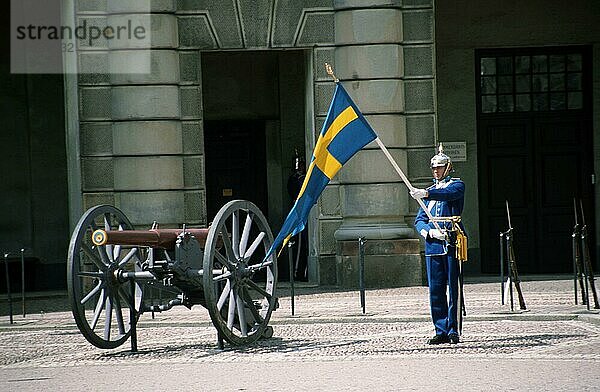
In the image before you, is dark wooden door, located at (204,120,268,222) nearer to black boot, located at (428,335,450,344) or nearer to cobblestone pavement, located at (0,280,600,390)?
cobblestone pavement, located at (0,280,600,390)

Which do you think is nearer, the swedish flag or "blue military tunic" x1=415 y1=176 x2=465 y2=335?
"blue military tunic" x1=415 y1=176 x2=465 y2=335

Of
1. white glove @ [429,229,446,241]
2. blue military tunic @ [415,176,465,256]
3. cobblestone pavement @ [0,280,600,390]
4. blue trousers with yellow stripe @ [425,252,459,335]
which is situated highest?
blue military tunic @ [415,176,465,256]

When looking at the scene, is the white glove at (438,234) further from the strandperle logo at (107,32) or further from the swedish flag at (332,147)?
the strandperle logo at (107,32)

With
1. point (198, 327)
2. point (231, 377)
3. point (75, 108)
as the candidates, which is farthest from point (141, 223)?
point (231, 377)

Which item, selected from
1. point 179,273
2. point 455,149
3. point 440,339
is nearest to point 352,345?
point 440,339

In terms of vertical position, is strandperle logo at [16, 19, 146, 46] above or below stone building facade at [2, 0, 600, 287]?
above

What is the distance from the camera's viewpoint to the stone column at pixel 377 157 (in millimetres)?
19828

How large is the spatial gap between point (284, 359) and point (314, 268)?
8384mm

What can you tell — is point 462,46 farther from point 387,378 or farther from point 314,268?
point 387,378

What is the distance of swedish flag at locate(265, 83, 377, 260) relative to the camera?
13906mm

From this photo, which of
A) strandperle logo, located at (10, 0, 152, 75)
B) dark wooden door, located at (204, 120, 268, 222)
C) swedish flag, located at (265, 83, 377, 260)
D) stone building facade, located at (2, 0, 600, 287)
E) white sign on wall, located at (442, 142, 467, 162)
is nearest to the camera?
swedish flag, located at (265, 83, 377, 260)

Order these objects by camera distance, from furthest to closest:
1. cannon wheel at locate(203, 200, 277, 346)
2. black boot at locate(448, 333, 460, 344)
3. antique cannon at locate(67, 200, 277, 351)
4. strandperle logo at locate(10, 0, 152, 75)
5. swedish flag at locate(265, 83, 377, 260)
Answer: strandperle logo at locate(10, 0, 152, 75), swedish flag at locate(265, 83, 377, 260), black boot at locate(448, 333, 460, 344), antique cannon at locate(67, 200, 277, 351), cannon wheel at locate(203, 200, 277, 346)

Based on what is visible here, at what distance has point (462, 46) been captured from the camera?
22922 millimetres

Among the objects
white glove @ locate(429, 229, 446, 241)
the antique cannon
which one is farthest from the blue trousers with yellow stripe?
the antique cannon
